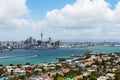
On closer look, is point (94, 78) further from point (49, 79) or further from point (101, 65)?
point (101, 65)

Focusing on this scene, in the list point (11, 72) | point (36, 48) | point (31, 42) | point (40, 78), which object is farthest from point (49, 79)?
point (31, 42)

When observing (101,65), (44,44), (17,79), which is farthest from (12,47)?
(17,79)

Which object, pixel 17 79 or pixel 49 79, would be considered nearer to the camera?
pixel 49 79

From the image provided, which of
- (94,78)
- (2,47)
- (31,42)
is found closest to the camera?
(94,78)

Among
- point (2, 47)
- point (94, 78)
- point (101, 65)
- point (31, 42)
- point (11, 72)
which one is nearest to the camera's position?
point (94, 78)

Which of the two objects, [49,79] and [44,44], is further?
[44,44]

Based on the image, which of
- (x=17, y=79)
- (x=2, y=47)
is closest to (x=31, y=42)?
(x=2, y=47)

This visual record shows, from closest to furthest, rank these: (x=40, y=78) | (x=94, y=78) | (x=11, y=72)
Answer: (x=94, y=78), (x=40, y=78), (x=11, y=72)

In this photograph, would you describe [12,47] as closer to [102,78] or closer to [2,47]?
[2,47]

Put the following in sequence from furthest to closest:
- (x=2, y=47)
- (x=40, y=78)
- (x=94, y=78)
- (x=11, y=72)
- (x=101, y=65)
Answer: (x=2, y=47)
(x=101, y=65)
(x=11, y=72)
(x=40, y=78)
(x=94, y=78)
